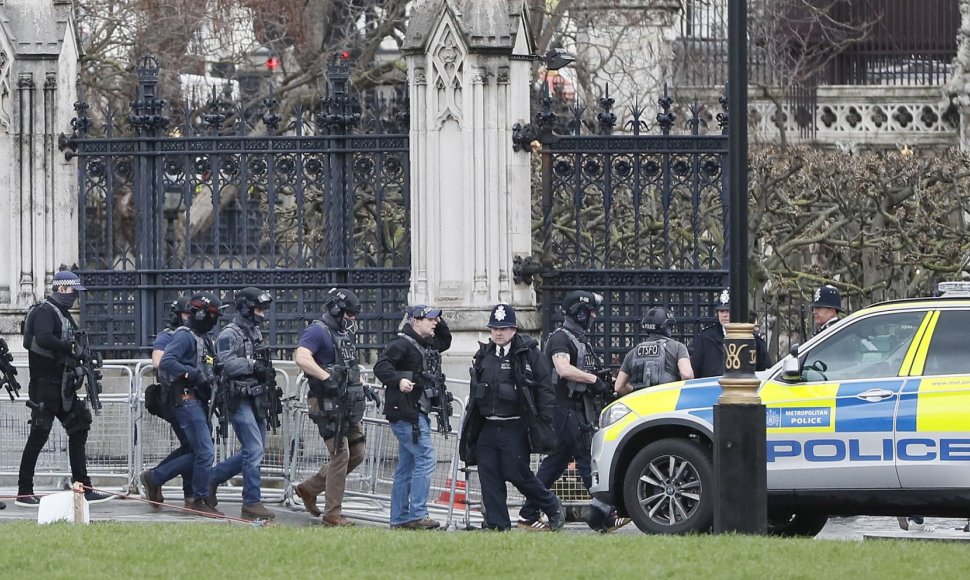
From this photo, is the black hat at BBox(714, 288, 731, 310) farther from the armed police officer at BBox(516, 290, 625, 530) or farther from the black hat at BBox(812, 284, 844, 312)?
the armed police officer at BBox(516, 290, 625, 530)

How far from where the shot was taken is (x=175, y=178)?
18.6 m

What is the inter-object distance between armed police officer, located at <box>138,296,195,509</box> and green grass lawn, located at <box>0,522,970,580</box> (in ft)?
9.74

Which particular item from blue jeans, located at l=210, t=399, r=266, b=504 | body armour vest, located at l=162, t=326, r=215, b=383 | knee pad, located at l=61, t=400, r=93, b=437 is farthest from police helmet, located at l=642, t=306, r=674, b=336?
knee pad, located at l=61, t=400, r=93, b=437

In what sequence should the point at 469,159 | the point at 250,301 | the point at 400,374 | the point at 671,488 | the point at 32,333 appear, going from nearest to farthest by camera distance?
1. the point at 671,488
2. the point at 400,374
3. the point at 250,301
4. the point at 32,333
5. the point at 469,159

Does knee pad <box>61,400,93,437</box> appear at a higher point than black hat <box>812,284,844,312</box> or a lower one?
lower

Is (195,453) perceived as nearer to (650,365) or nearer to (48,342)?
(48,342)

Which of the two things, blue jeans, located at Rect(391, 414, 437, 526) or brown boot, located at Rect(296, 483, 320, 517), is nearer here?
blue jeans, located at Rect(391, 414, 437, 526)

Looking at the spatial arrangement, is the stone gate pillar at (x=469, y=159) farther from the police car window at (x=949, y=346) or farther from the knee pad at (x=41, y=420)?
the police car window at (x=949, y=346)

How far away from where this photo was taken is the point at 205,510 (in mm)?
15180

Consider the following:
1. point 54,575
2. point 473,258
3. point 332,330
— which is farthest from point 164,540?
point 473,258

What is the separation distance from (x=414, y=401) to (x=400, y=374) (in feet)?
0.74

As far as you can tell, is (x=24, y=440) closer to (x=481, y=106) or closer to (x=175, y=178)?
(x=175, y=178)

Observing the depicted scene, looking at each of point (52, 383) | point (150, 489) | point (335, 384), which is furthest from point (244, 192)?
point (335, 384)

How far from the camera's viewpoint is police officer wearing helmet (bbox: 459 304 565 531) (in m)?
13.9
